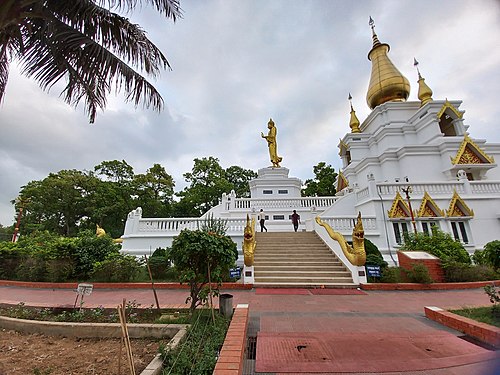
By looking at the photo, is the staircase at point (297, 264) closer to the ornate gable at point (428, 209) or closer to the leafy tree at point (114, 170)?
the ornate gable at point (428, 209)

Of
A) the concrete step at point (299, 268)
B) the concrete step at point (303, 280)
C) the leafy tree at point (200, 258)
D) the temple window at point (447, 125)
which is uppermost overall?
the temple window at point (447, 125)

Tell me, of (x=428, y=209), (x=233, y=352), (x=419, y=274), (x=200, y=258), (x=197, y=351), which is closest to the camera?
(x=233, y=352)

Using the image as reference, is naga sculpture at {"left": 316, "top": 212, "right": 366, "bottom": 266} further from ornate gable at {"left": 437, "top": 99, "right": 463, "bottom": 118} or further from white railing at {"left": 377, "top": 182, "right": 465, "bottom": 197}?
ornate gable at {"left": 437, "top": 99, "right": 463, "bottom": 118}

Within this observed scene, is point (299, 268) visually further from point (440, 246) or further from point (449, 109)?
point (449, 109)

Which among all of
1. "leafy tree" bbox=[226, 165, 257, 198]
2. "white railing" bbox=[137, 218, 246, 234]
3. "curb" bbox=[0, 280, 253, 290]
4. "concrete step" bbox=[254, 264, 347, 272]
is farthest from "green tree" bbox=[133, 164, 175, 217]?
"concrete step" bbox=[254, 264, 347, 272]

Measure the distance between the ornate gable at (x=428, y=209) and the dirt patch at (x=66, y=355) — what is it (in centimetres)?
1324

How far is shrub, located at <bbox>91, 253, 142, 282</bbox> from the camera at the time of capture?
857cm

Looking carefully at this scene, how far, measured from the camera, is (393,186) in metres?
12.9

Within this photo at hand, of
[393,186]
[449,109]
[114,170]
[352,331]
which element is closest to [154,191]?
[114,170]

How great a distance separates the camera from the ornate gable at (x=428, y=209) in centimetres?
1172

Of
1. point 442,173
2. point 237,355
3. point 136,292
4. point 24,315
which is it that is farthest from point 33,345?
→ point 442,173

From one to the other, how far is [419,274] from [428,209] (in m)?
5.80

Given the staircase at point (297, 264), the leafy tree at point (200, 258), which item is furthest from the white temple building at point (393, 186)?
the leafy tree at point (200, 258)

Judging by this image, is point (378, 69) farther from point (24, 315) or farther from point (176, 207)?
point (24, 315)
